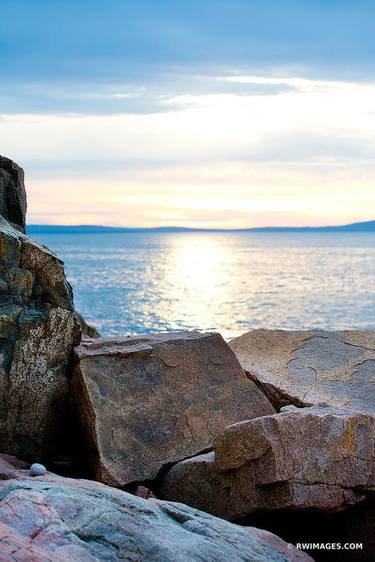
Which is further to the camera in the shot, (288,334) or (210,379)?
(288,334)

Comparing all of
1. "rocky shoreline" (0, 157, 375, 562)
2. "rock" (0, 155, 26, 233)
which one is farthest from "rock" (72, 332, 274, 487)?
"rock" (0, 155, 26, 233)

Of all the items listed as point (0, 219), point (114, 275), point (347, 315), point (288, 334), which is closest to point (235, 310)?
point (347, 315)

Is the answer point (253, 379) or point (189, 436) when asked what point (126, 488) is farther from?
point (253, 379)

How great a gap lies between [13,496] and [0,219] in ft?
12.8

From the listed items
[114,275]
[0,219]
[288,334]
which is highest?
[0,219]

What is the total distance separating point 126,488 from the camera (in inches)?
290

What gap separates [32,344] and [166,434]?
1.59 m

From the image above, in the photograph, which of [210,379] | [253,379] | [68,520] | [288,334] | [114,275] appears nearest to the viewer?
[68,520]

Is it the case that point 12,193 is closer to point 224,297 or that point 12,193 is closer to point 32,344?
point 32,344

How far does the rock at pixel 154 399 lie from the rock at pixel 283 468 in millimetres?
538

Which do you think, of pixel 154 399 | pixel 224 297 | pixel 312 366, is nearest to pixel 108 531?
pixel 154 399

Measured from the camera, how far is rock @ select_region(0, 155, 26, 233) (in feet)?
29.7

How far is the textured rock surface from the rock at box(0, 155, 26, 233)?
1.05 meters

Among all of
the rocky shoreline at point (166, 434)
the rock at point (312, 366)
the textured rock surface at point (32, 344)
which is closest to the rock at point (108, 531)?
the rocky shoreline at point (166, 434)
